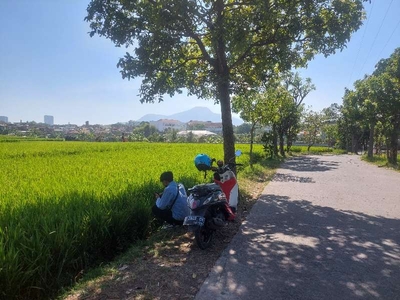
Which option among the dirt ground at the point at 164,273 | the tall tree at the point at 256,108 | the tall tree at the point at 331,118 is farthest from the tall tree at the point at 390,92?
the tall tree at the point at 331,118

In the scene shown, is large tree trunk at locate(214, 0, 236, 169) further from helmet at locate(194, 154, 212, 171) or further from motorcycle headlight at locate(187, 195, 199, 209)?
motorcycle headlight at locate(187, 195, 199, 209)

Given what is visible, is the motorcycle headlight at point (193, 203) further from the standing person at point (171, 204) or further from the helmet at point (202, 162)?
the helmet at point (202, 162)

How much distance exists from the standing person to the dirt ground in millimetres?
355

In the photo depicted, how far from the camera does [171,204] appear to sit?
15.6ft

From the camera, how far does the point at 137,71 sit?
7.57 m

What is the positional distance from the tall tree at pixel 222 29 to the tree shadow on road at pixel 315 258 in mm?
3418

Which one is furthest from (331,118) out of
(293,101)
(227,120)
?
(227,120)

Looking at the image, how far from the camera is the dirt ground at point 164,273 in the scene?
307 cm

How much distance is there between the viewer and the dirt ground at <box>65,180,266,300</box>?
10.1ft

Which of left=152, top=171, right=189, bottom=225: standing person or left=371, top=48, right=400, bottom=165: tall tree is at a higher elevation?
left=371, top=48, right=400, bottom=165: tall tree

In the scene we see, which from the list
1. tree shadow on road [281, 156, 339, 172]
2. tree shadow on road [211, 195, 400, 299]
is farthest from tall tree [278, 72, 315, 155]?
tree shadow on road [211, 195, 400, 299]

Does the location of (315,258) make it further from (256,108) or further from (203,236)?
(256,108)

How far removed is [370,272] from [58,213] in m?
4.01

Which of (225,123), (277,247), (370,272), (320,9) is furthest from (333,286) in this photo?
(320,9)
